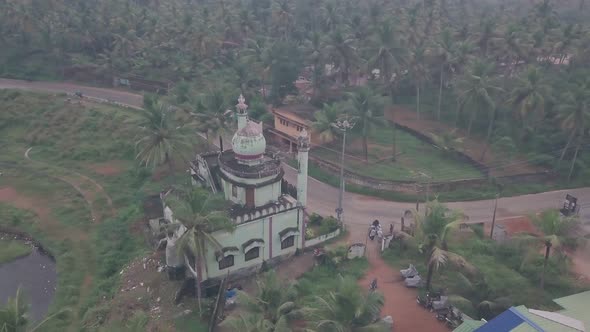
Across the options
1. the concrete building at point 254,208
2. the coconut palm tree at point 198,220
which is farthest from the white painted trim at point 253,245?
the coconut palm tree at point 198,220


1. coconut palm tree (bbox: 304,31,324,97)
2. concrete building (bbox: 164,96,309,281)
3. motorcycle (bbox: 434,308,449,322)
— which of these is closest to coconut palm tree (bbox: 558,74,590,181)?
motorcycle (bbox: 434,308,449,322)

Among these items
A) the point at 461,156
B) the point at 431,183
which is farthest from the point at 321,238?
the point at 461,156

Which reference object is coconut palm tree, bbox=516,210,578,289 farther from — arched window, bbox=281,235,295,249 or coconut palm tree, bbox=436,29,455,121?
coconut palm tree, bbox=436,29,455,121

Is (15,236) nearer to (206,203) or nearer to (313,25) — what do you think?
(206,203)

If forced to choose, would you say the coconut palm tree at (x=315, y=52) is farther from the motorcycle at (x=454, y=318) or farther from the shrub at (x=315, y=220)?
the motorcycle at (x=454, y=318)

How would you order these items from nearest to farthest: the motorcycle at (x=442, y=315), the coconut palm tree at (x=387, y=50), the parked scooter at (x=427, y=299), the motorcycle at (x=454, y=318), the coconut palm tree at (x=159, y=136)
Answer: the motorcycle at (x=454, y=318) → the motorcycle at (x=442, y=315) → the parked scooter at (x=427, y=299) → the coconut palm tree at (x=159, y=136) → the coconut palm tree at (x=387, y=50)
